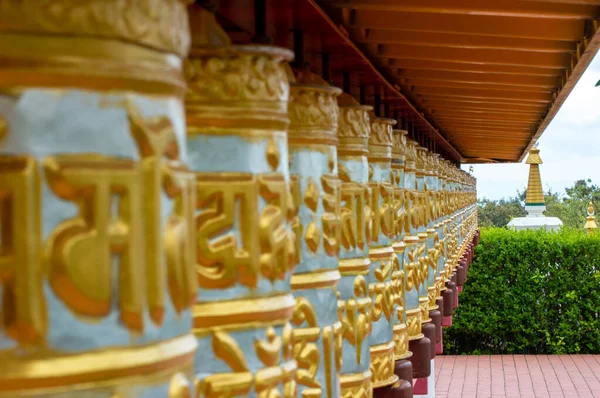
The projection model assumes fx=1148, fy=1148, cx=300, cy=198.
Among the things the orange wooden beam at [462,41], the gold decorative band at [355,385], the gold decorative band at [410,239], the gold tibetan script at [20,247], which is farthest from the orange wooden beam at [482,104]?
the gold tibetan script at [20,247]

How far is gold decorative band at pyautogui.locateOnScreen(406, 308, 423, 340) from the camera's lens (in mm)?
4715

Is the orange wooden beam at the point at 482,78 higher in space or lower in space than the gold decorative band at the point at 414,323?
higher

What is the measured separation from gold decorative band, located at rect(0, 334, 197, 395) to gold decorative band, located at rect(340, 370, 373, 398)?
5.54 ft

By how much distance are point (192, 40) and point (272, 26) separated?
3.39 ft

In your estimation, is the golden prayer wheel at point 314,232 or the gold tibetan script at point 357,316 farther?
the gold tibetan script at point 357,316

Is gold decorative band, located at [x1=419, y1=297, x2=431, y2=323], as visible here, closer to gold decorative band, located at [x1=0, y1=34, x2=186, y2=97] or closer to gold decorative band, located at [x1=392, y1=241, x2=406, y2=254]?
gold decorative band, located at [x1=392, y1=241, x2=406, y2=254]

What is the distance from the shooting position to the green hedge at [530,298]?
58.5ft

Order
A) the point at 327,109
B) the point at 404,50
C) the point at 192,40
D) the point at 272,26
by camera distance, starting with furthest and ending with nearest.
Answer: the point at 404,50 < the point at 272,26 < the point at 327,109 < the point at 192,40

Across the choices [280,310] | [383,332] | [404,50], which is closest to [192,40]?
[280,310]

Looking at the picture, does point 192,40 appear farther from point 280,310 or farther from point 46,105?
point 46,105

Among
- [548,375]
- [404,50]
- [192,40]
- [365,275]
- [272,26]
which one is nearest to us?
[192,40]

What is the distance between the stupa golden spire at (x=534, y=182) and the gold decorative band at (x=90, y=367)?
31.8 metres

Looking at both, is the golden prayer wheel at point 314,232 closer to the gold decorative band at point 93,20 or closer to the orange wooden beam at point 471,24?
the orange wooden beam at point 471,24

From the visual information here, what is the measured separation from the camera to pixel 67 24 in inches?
43.8
